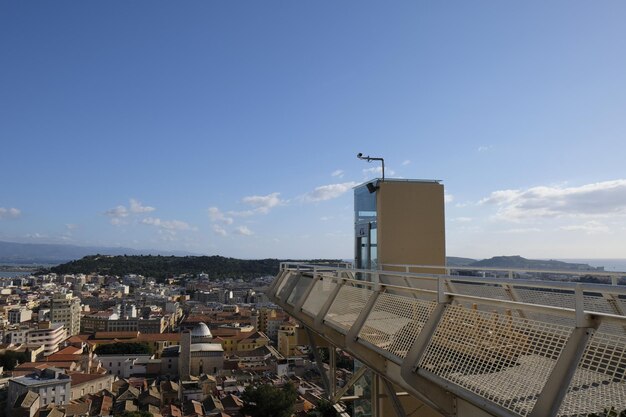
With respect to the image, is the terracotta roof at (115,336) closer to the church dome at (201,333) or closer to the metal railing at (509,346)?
the church dome at (201,333)

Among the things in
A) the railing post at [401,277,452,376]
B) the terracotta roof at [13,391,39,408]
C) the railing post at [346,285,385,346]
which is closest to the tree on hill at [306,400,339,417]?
the railing post at [346,285,385,346]

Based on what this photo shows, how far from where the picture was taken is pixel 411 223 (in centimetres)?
788

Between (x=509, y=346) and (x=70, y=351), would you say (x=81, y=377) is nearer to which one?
(x=70, y=351)

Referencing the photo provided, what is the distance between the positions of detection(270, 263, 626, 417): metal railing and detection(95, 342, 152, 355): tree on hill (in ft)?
199

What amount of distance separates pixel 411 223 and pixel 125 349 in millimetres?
59488

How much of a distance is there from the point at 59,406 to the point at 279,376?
777 inches

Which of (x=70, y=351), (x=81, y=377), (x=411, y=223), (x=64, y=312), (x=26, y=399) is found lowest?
(x=81, y=377)

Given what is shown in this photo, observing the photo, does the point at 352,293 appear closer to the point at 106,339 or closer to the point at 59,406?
the point at 59,406

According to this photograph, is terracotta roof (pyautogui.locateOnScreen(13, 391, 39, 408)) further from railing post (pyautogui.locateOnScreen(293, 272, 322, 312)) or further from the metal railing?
the metal railing

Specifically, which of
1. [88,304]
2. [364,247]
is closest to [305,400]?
[364,247]

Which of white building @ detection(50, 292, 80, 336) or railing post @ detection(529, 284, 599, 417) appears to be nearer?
railing post @ detection(529, 284, 599, 417)

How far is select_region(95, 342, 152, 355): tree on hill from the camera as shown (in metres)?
58.6

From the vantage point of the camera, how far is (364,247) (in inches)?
330

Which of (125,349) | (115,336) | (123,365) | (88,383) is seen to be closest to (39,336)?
(115,336)
